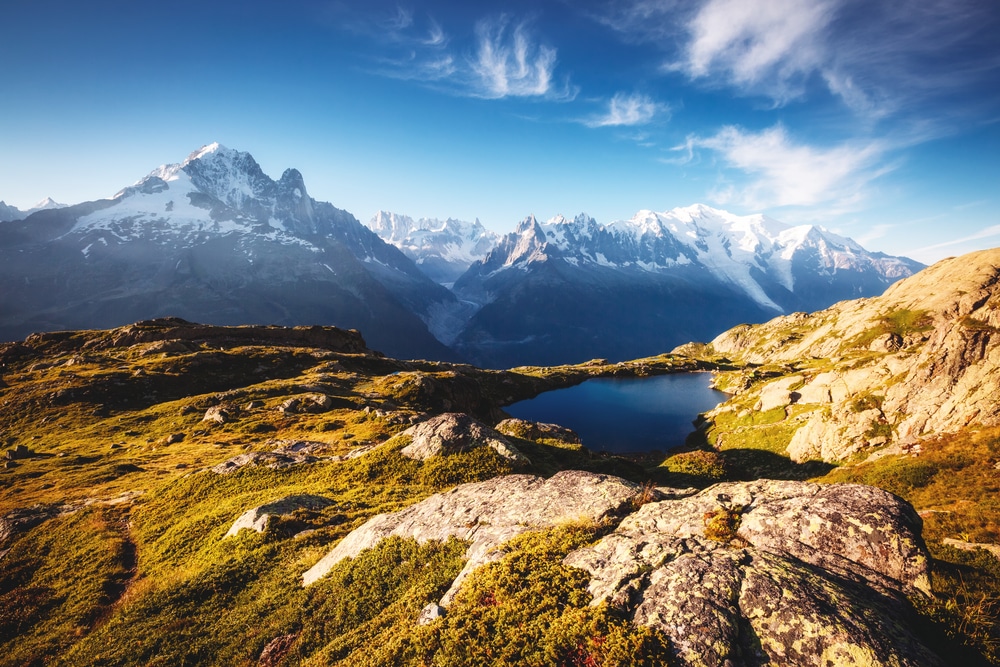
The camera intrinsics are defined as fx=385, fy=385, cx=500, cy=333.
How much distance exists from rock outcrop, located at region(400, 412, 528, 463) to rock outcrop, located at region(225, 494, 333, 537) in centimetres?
701

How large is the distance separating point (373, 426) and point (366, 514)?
27.9m

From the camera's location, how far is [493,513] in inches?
650

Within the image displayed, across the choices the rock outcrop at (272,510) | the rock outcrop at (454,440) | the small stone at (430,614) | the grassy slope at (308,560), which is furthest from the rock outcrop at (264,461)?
the small stone at (430,614)

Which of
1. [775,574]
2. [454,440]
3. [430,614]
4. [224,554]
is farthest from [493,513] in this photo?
[224,554]

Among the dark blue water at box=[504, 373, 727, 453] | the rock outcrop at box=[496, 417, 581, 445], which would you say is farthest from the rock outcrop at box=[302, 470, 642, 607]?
the dark blue water at box=[504, 373, 727, 453]

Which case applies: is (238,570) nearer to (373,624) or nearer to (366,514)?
(366,514)

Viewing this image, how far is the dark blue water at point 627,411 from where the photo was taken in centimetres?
11769

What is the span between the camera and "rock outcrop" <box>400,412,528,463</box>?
28.2m

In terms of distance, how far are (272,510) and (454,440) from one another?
12.0 meters

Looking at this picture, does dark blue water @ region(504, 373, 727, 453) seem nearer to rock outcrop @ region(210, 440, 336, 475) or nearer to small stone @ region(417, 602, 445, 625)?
rock outcrop @ region(210, 440, 336, 475)

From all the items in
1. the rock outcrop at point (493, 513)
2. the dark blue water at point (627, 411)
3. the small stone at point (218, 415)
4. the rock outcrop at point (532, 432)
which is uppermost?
the rock outcrop at point (493, 513)

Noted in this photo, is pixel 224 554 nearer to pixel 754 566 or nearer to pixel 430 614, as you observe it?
pixel 430 614

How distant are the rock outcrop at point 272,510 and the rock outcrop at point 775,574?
18.5 metres

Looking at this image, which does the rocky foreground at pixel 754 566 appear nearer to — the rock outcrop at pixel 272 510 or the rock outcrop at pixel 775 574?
the rock outcrop at pixel 775 574
